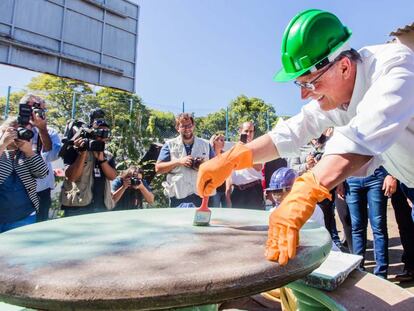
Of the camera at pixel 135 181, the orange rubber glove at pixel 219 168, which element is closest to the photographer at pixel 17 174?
the camera at pixel 135 181

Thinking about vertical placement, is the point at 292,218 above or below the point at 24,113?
below

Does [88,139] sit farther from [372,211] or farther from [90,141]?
[372,211]

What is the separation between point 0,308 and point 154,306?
46.4 inches

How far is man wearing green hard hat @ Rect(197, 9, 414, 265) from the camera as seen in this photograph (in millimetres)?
1099

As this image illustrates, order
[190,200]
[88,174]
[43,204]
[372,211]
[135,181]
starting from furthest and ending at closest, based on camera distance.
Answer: [135,181], [190,200], [43,204], [88,174], [372,211]

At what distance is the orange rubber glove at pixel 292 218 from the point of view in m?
1.01

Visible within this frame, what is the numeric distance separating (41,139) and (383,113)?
10.3ft

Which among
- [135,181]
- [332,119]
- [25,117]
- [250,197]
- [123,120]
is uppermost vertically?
[123,120]

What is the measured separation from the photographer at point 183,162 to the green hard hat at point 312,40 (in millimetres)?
2238

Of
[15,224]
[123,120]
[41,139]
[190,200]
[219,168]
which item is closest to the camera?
[219,168]

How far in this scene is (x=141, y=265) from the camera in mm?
965

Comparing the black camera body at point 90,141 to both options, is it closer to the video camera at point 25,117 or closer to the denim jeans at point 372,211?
the video camera at point 25,117

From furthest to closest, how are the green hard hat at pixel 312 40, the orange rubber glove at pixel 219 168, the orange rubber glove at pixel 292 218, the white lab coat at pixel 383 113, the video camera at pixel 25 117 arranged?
the video camera at pixel 25 117
the orange rubber glove at pixel 219 168
the green hard hat at pixel 312 40
the white lab coat at pixel 383 113
the orange rubber glove at pixel 292 218

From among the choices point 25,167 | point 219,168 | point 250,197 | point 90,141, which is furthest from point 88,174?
point 219,168
